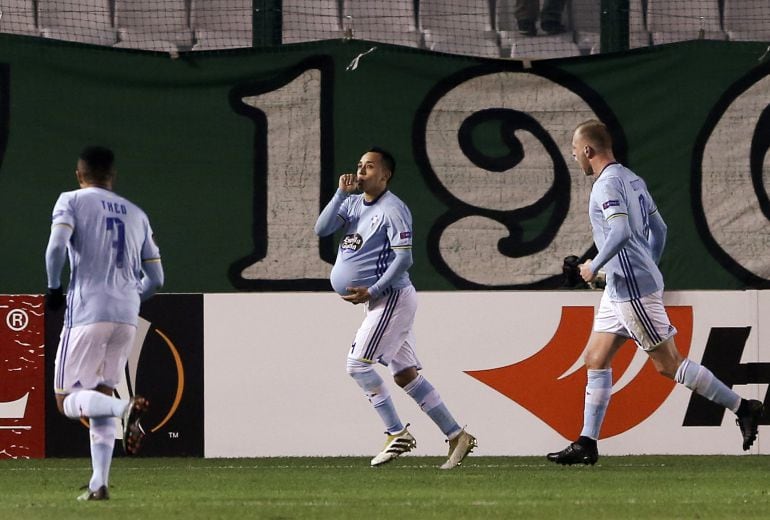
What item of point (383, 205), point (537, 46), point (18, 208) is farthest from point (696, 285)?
point (18, 208)

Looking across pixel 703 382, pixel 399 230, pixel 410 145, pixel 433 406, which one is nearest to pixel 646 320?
pixel 703 382

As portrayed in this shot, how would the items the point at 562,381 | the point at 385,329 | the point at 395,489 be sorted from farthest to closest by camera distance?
the point at 562,381, the point at 385,329, the point at 395,489

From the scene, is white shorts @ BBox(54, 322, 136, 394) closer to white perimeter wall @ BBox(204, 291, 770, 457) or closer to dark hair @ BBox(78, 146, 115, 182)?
dark hair @ BBox(78, 146, 115, 182)

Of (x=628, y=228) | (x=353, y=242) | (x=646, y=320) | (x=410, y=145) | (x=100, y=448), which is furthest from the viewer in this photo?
(x=410, y=145)

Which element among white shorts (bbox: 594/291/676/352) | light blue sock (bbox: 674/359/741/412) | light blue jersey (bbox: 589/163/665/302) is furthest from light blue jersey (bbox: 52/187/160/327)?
light blue sock (bbox: 674/359/741/412)

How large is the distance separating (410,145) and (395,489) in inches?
153

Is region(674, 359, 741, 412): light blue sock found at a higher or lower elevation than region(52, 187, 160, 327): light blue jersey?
lower

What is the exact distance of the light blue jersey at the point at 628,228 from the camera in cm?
871

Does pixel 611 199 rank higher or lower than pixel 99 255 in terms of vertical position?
higher

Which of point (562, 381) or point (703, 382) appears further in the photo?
point (562, 381)

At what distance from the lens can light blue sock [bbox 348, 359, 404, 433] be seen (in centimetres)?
915

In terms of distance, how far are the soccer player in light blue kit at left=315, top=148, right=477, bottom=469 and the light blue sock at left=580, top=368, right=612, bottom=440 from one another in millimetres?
702

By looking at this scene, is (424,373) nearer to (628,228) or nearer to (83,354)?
(628,228)

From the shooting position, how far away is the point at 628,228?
28.3ft
